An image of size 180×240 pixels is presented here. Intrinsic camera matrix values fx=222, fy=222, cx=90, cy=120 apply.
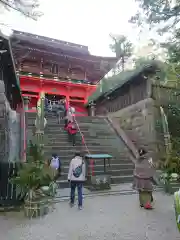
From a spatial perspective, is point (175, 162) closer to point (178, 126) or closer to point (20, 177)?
point (178, 126)

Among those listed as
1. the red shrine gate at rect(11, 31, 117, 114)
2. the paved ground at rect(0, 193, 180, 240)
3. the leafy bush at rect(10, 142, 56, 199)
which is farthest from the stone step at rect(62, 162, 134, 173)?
the red shrine gate at rect(11, 31, 117, 114)

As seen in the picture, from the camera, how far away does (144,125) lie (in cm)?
1330

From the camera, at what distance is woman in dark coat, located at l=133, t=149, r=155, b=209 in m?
6.15

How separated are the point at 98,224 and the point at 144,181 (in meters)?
2.02

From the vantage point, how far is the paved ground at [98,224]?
166 inches

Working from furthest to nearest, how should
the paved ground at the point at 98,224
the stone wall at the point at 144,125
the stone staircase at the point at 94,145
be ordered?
1. the stone wall at the point at 144,125
2. the stone staircase at the point at 94,145
3. the paved ground at the point at 98,224

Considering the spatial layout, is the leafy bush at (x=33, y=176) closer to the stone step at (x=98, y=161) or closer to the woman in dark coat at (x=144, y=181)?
the woman in dark coat at (x=144, y=181)

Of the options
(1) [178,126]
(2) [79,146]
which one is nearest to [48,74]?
(2) [79,146]

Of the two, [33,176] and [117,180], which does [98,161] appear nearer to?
[117,180]

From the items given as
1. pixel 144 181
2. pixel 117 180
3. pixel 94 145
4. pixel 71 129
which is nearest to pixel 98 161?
pixel 117 180

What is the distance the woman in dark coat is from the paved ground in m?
0.28

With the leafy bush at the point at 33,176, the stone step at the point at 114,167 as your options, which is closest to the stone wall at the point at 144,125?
the stone step at the point at 114,167

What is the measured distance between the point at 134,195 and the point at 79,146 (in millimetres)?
4518

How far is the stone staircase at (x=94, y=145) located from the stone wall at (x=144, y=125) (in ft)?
4.00
